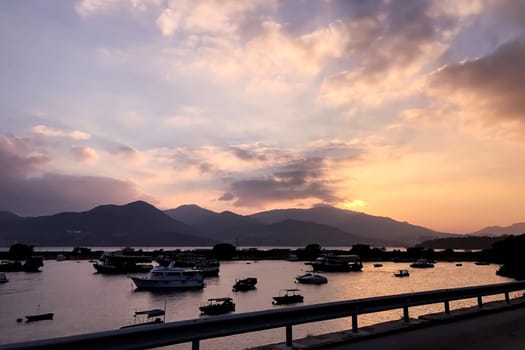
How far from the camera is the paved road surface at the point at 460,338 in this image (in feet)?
30.0

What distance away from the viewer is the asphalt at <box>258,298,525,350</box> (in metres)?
9.05

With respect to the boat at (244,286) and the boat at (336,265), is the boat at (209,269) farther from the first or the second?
the boat at (336,265)

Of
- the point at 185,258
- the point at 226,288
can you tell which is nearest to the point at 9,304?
the point at 226,288

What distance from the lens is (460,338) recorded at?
1012cm

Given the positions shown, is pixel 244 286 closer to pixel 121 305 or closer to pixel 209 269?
pixel 121 305

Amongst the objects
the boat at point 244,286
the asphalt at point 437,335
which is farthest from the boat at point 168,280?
the asphalt at point 437,335

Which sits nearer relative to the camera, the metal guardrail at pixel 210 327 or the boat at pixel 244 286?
the metal guardrail at pixel 210 327

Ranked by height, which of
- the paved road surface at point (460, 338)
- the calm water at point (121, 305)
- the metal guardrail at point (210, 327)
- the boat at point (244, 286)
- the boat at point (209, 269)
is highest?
the metal guardrail at point (210, 327)

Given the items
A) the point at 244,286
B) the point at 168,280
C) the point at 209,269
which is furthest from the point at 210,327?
the point at 209,269

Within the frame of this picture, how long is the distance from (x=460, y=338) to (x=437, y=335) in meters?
0.52

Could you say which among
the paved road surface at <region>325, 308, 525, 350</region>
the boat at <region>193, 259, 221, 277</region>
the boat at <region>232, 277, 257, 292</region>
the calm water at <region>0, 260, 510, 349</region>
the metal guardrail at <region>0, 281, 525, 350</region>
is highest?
the metal guardrail at <region>0, 281, 525, 350</region>

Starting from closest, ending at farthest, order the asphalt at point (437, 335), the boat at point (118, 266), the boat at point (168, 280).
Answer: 1. the asphalt at point (437, 335)
2. the boat at point (168, 280)
3. the boat at point (118, 266)

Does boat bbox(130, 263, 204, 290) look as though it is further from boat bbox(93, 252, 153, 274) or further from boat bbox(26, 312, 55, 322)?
boat bbox(93, 252, 153, 274)

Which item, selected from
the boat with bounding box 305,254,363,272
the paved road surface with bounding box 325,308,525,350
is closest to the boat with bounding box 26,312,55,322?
the paved road surface with bounding box 325,308,525,350
